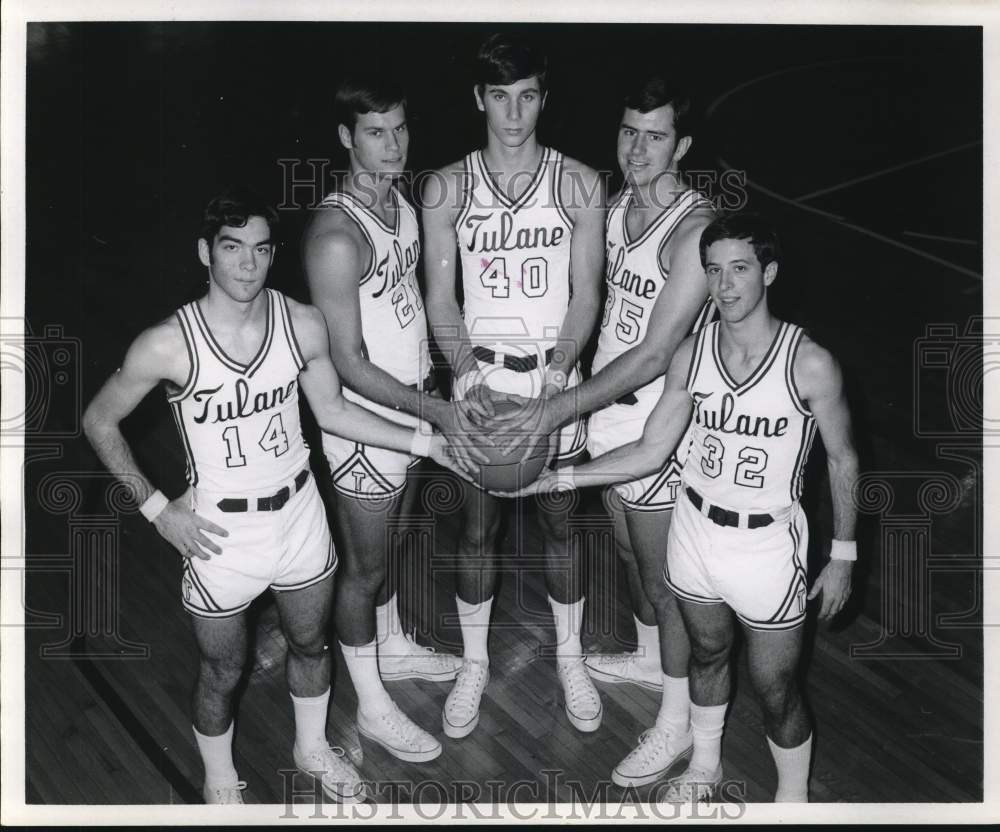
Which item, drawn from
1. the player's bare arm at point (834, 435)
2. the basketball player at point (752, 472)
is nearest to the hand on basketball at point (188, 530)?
the basketball player at point (752, 472)

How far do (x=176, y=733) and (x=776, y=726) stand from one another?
2.09m

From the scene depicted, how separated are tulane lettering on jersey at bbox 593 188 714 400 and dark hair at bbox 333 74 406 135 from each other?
0.81 metres

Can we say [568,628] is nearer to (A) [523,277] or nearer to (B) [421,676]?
(B) [421,676]

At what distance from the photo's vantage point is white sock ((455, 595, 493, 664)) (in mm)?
5047

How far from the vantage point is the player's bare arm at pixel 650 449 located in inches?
171

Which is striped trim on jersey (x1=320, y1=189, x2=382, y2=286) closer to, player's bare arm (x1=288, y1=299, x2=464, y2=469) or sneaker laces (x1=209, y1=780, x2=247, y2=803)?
player's bare arm (x1=288, y1=299, x2=464, y2=469)

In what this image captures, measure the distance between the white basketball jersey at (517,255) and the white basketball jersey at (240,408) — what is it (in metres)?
0.75

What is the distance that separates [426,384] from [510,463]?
0.41 metres

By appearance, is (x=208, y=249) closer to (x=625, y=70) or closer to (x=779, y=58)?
(x=625, y=70)

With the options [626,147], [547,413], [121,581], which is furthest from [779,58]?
[121,581]

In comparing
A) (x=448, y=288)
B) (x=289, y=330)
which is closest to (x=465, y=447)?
(x=448, y=288)

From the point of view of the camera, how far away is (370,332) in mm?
4602

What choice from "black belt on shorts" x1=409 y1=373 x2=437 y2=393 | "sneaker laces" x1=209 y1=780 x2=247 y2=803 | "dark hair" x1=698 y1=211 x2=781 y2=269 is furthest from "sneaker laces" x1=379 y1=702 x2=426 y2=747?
"dark hair" x1=698 y1=211 x2=781 y2=269
